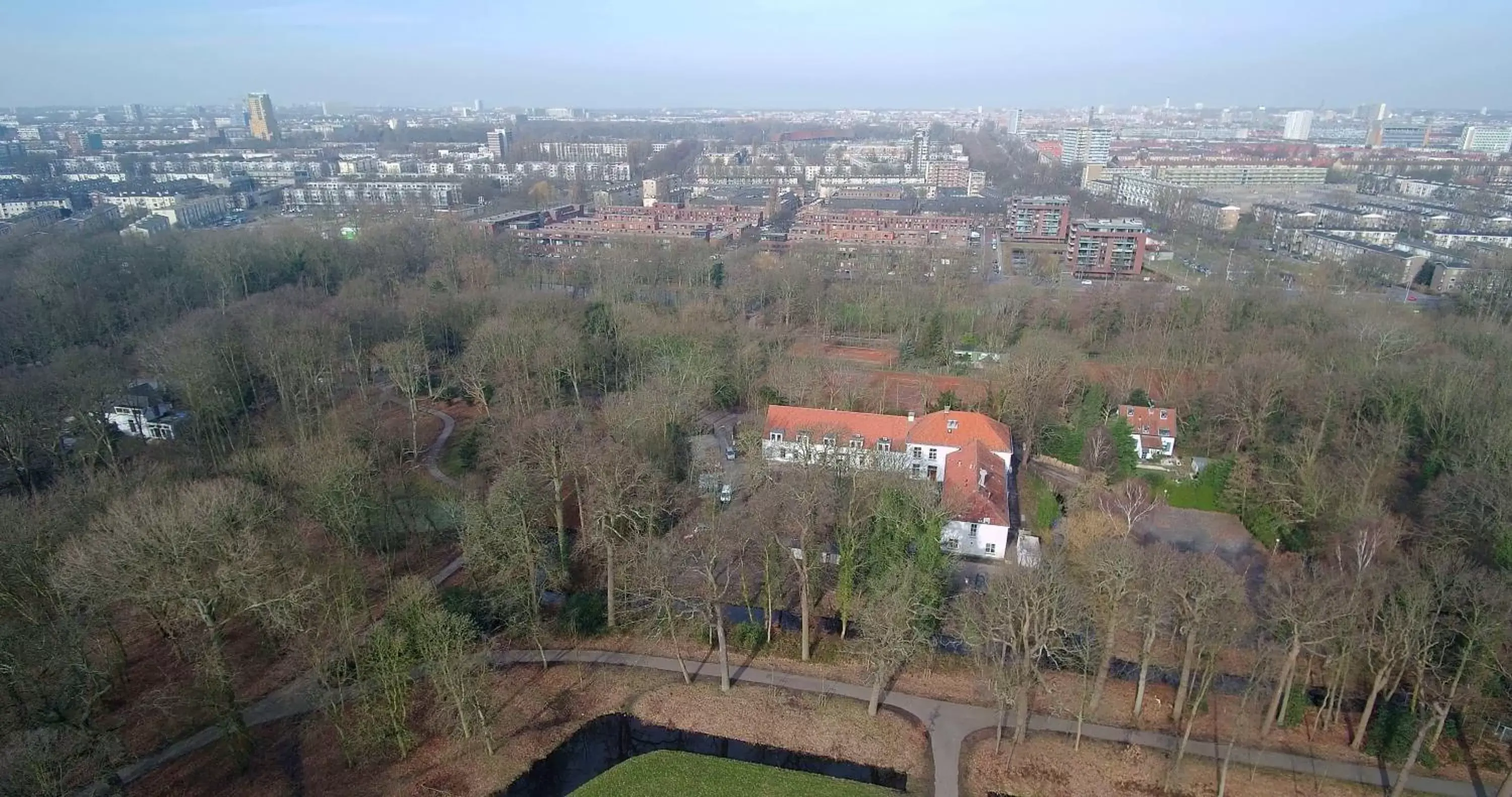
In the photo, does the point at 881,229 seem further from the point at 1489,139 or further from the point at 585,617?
the point at 1489,139

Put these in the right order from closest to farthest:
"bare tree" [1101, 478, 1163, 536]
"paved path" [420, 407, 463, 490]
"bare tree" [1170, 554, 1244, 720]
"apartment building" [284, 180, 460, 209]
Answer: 1. "bare tree" [1170, 554, 1244, 720]
2. "bare tree" [1101, 478, 1163, 536]
3. "paved path" [420, 407, 463, 490]
4. "apartment building" [284, 180, 460, 209]

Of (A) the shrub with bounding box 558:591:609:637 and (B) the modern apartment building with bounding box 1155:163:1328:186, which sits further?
(B) the modern apartment building with bounding box 1155:163:1328:186

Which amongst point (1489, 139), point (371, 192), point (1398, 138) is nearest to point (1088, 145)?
point (1398, 138)

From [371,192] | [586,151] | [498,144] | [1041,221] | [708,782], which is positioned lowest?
[708,782]

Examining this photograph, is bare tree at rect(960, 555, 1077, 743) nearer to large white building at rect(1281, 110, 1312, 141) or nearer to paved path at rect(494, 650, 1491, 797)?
paved path at rect(494, 650, 1491, 797)

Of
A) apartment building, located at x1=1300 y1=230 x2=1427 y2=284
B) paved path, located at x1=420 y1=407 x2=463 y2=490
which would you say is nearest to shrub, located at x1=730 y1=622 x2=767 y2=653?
paved path, located at x1=420 y1=407 x2=463 y2=490

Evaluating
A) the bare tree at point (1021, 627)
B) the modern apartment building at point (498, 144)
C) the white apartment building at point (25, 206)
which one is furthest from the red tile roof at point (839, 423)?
the modern apartment building at point (498, 144)
